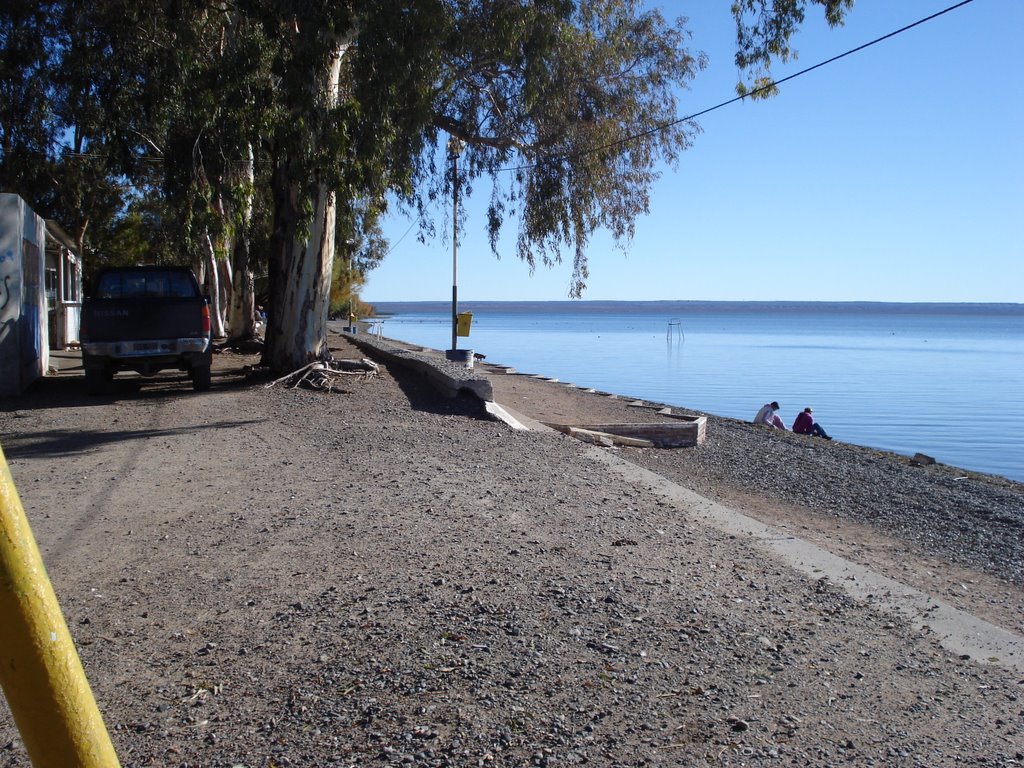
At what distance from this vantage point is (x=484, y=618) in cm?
501

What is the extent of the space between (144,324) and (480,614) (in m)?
10.8

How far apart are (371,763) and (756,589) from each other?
3.12 meters

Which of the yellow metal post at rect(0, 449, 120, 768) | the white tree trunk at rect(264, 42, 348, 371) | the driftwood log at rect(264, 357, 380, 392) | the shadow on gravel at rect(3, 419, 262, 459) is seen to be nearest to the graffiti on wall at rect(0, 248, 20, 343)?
the shadow on gravel at rect(3, 419, 262, 459)

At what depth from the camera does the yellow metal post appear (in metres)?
1.86

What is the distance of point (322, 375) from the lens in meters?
15.6

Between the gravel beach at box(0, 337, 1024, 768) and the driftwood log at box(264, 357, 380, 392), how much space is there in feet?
15.0

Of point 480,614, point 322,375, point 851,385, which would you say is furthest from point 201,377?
point 851,385

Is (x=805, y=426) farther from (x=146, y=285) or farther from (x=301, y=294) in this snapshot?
(x=146, y=285)

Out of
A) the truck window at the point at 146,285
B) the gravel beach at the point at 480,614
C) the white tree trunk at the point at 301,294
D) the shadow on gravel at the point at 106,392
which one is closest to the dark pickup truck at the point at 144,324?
the truck window at the point at 146,285

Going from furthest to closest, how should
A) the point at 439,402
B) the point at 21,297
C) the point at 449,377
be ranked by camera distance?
the point at 449,377 < the point at 21,297 < the point at 439,402

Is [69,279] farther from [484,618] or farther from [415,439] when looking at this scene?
[484,618]

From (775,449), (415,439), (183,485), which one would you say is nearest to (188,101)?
(415,439)

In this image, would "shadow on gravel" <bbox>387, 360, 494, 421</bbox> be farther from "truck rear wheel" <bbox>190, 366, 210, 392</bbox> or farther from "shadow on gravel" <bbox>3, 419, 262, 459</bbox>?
"truck rear wheel" <bbox>190, 366, 210, 392</bbox>

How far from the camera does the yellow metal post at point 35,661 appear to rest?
1.86 meters
